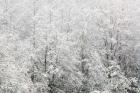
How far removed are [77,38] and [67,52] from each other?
3.03 m

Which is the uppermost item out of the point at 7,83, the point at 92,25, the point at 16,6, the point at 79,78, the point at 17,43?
the point at 16,6

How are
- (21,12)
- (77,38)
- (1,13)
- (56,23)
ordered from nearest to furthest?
(77,38) < (56,23) < (1,13) < (21,12)

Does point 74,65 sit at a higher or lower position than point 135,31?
lower

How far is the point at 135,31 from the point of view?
38.1 m

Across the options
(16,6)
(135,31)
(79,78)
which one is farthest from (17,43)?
(135,31)

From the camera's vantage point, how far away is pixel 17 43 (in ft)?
96.1

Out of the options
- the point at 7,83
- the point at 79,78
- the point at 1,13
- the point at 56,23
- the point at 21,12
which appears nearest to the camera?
the point at 7,83

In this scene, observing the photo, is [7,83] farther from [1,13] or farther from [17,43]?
[1,13]

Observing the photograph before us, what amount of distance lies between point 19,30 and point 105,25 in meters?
13.3

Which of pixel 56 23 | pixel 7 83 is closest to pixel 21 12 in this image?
pixel 56 23

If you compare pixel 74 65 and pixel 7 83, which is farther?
pixel 74 65

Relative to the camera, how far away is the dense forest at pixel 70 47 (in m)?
23.3

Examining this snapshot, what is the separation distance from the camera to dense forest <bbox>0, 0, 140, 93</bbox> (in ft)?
76.3

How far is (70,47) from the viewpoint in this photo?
29.7m
